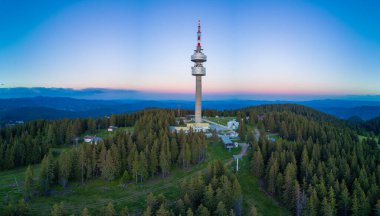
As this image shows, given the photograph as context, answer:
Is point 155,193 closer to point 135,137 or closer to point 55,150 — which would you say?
point 135,137

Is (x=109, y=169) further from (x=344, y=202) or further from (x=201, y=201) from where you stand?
(x=344, y=202)

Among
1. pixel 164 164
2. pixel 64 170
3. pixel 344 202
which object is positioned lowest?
pixel 344 202

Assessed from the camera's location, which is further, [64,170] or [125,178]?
[125,178]

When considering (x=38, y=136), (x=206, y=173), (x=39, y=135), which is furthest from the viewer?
(x=39, y=135)

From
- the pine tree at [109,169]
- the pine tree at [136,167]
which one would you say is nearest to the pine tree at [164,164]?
the pine tree at [136,167]

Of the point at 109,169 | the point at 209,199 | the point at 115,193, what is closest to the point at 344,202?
the point at 209,199

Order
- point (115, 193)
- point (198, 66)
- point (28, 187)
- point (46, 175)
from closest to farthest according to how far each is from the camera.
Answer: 1. point (28, 187)
2. point (115, 193)
3. point (46, 175)
4. point (198, 66)

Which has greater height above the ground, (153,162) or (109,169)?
(153,162)

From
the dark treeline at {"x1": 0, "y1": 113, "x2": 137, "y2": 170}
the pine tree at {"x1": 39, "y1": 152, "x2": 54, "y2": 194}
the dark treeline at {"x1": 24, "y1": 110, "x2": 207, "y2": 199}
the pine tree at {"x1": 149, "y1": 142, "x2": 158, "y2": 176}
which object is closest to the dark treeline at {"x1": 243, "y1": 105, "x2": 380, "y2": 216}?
the dark treeline at {"x1": 24, "y1": 110, "x2": 207, "y2": 199}
